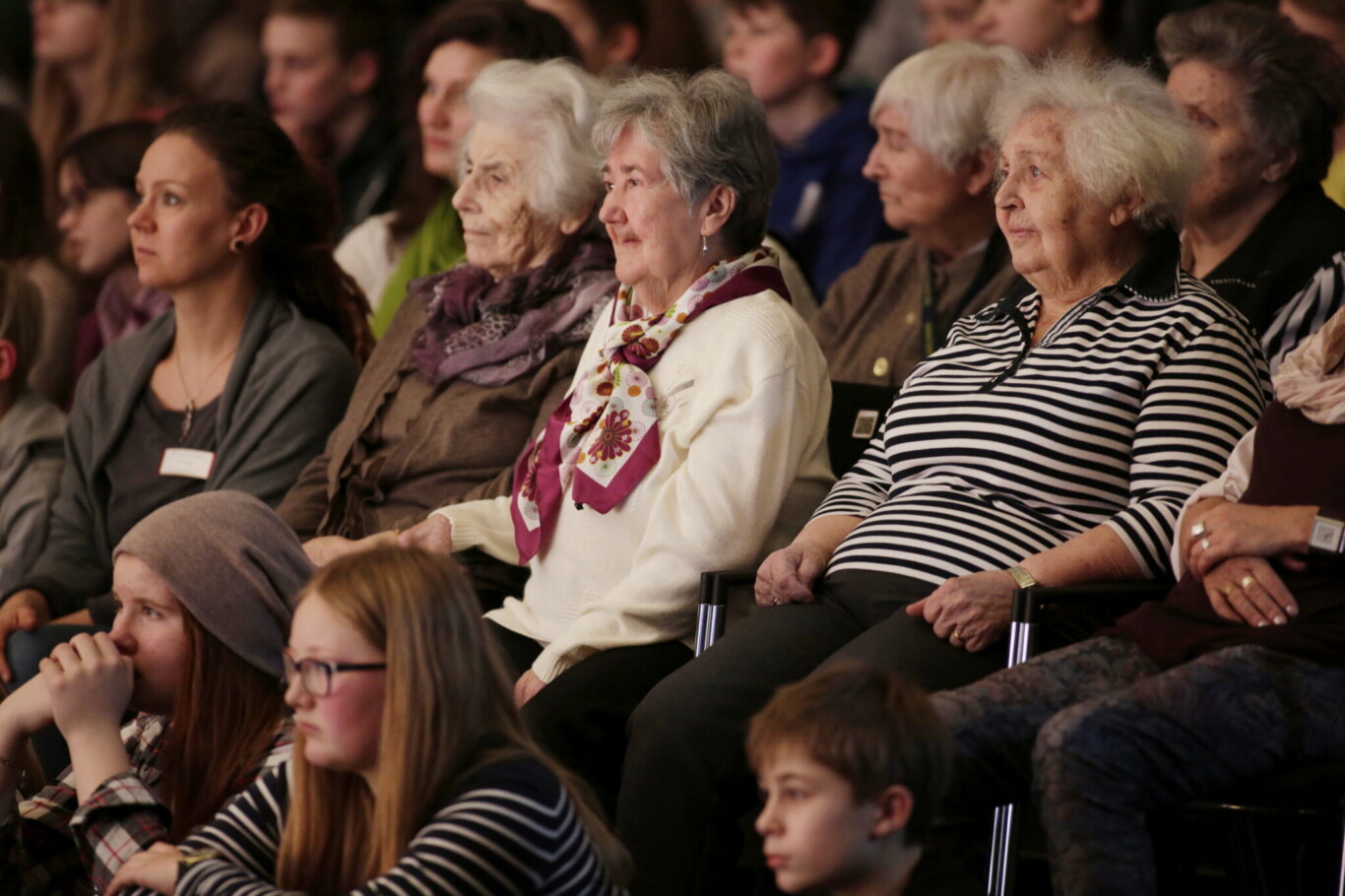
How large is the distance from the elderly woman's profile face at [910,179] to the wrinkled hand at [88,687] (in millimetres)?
2243

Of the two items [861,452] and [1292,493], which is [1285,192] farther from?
[1292,493]

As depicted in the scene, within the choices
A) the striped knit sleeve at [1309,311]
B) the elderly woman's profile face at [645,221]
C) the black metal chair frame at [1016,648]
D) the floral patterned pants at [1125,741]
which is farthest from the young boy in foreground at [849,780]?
the striped knit sleeve at [1309,311]

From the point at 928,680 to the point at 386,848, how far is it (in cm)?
89

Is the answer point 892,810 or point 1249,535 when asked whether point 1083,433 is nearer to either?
point 1249,535

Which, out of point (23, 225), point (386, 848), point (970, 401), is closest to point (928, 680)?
point (970, 401)

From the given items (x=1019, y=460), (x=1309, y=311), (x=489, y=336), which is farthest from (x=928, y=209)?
(x=1019, y=460)

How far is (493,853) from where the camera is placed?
5.64 ft

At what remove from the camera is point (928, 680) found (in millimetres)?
2387

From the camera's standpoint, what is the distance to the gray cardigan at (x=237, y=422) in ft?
12.1

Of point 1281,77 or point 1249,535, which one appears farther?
point 1281,77

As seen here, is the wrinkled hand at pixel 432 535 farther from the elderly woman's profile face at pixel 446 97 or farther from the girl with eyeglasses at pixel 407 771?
the elderly woman's profile face at pixel 446 97

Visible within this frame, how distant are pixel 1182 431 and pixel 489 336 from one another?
1461 millimetres

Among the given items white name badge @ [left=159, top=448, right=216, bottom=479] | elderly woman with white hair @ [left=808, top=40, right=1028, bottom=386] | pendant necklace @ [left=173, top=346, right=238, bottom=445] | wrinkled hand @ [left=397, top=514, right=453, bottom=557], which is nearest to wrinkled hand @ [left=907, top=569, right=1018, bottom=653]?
wrinkled hand @ [left=397, top=514, right=453, bottom=557]

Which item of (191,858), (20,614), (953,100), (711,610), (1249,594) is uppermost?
(953,100)
